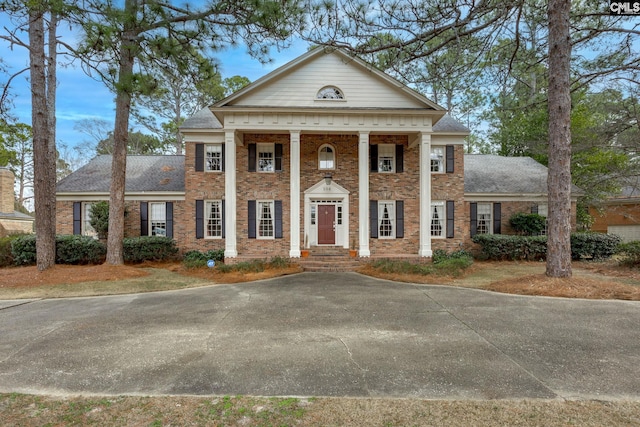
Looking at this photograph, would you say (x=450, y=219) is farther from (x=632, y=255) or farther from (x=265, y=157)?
(x=265, y=157)

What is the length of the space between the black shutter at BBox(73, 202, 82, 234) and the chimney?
12.0 m

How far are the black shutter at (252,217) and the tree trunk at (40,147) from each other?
682 centimetres

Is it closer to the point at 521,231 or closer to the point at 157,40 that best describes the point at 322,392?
the point at 157,40

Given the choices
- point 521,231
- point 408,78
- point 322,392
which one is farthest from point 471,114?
point 322,392

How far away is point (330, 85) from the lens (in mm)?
13102

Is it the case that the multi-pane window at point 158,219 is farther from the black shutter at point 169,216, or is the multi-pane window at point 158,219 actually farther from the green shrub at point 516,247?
the green shrub at point 516,247

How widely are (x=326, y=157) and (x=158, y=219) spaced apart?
8.58 meters

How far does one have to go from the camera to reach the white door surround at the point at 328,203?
13883 millimetres

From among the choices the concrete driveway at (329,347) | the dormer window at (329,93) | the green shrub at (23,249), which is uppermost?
the dormer window at (329,93)

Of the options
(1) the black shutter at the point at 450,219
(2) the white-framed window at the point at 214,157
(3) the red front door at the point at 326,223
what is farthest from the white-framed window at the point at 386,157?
(2) the white-framed window at the point at 214,157

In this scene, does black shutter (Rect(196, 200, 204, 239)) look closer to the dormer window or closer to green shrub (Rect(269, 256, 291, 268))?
green shrub (Rect(269, 256, 291, 268))

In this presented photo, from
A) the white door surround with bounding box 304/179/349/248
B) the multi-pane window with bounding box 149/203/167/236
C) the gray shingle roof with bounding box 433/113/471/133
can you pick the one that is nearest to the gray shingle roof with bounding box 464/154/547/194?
the gray shingle roof with bounding box 433/113/471/133

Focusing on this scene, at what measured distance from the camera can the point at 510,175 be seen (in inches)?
677

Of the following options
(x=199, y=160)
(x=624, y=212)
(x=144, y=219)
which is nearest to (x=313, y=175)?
(x=199, y=160)
